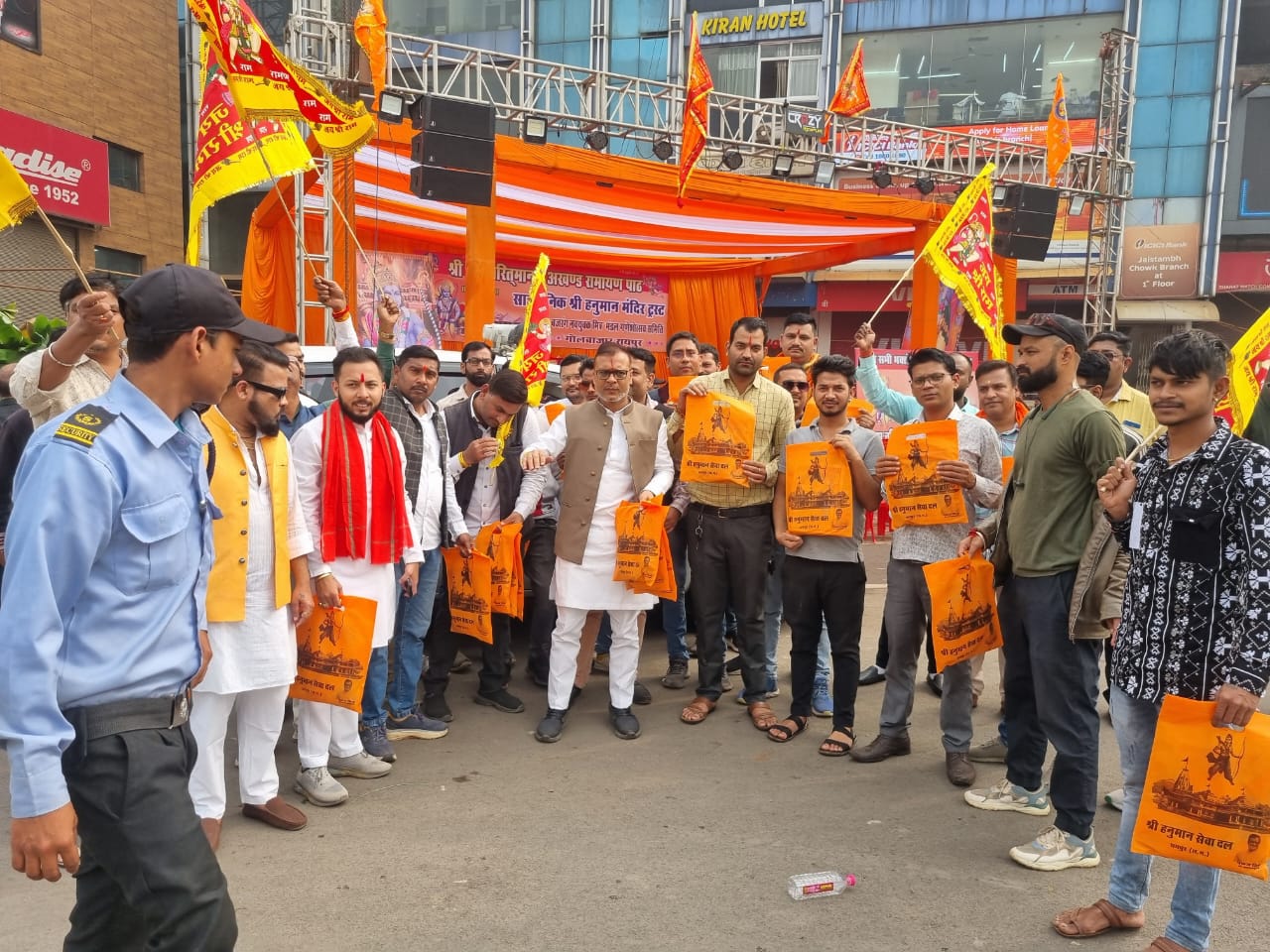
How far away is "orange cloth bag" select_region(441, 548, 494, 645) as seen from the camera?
200 inches

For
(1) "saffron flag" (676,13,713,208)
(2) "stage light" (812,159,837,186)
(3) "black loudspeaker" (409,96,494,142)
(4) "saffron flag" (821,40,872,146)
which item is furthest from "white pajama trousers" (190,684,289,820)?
(4) "saffron flag" (821,40,872,146)

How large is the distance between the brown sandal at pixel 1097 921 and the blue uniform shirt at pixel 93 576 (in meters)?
2.78

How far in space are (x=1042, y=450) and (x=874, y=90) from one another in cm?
2385

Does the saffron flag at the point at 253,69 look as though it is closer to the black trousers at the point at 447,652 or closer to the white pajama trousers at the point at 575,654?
the black trousers at the point at 447,652

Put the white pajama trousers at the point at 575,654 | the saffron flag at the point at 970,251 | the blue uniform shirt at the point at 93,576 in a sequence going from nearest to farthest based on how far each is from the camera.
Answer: the blue uniform shirt at the point at 93,576 → the white pajama trousers at the point at 575,654 → the saffron flag at the point at 970,251

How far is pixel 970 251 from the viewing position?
5.91 metres

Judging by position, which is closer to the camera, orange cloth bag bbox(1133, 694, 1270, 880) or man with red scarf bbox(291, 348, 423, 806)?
orange cloth bag bbox(1133, 694, 1270, 880)

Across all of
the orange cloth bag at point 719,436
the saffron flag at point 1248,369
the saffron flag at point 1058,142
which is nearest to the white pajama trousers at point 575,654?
the orange cloth bag at point 719,436

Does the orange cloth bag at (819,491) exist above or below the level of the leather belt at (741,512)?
above

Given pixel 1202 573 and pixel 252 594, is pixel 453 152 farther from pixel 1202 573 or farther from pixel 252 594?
pixel 1202 573

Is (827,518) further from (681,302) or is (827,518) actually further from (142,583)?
(681,302)

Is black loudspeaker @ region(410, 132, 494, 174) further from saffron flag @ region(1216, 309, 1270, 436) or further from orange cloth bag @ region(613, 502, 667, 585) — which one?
saffron flag @ region(1216, 309, 1270, 436)

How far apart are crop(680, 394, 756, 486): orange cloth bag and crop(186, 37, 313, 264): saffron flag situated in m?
3.09

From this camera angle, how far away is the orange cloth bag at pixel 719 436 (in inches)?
197
